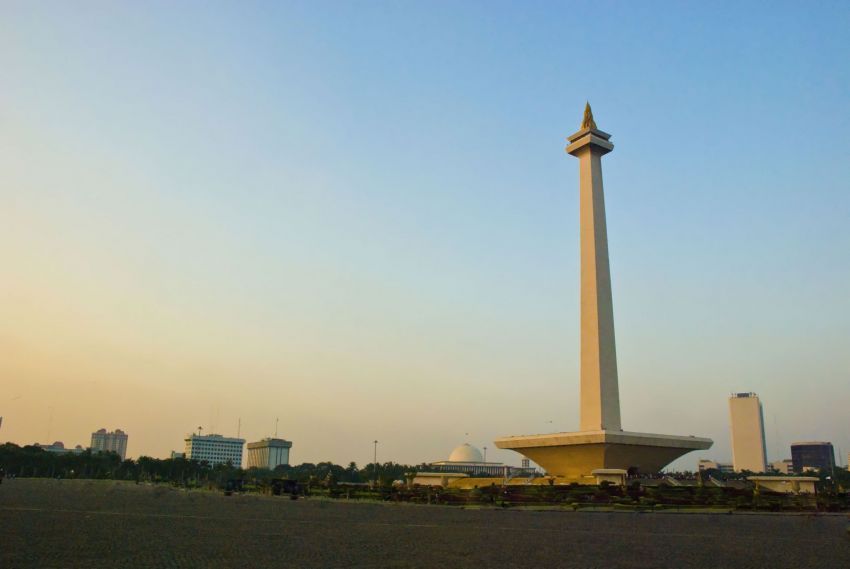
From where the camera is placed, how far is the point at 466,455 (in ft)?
374

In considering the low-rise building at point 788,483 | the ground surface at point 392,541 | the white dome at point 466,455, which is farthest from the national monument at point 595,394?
the white dome at point 466,455

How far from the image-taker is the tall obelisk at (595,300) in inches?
1998

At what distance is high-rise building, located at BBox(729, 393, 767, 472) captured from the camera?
538 feet

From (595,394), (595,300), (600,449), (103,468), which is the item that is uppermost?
(595,300)

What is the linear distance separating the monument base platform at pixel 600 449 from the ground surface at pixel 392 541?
2396cm

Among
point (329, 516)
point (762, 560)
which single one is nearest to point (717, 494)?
point (329, 516)

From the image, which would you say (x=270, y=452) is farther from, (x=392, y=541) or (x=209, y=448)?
(x=392, y=541)

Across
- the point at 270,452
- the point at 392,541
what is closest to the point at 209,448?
the point at 270,452

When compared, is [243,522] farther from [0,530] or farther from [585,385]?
[585,385]

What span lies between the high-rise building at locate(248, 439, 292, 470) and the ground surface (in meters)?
153

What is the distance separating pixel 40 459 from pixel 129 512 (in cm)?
7967

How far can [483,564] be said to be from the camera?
11352 mm

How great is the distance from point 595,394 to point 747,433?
133941mm

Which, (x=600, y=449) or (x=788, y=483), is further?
(x=788, y=483)
